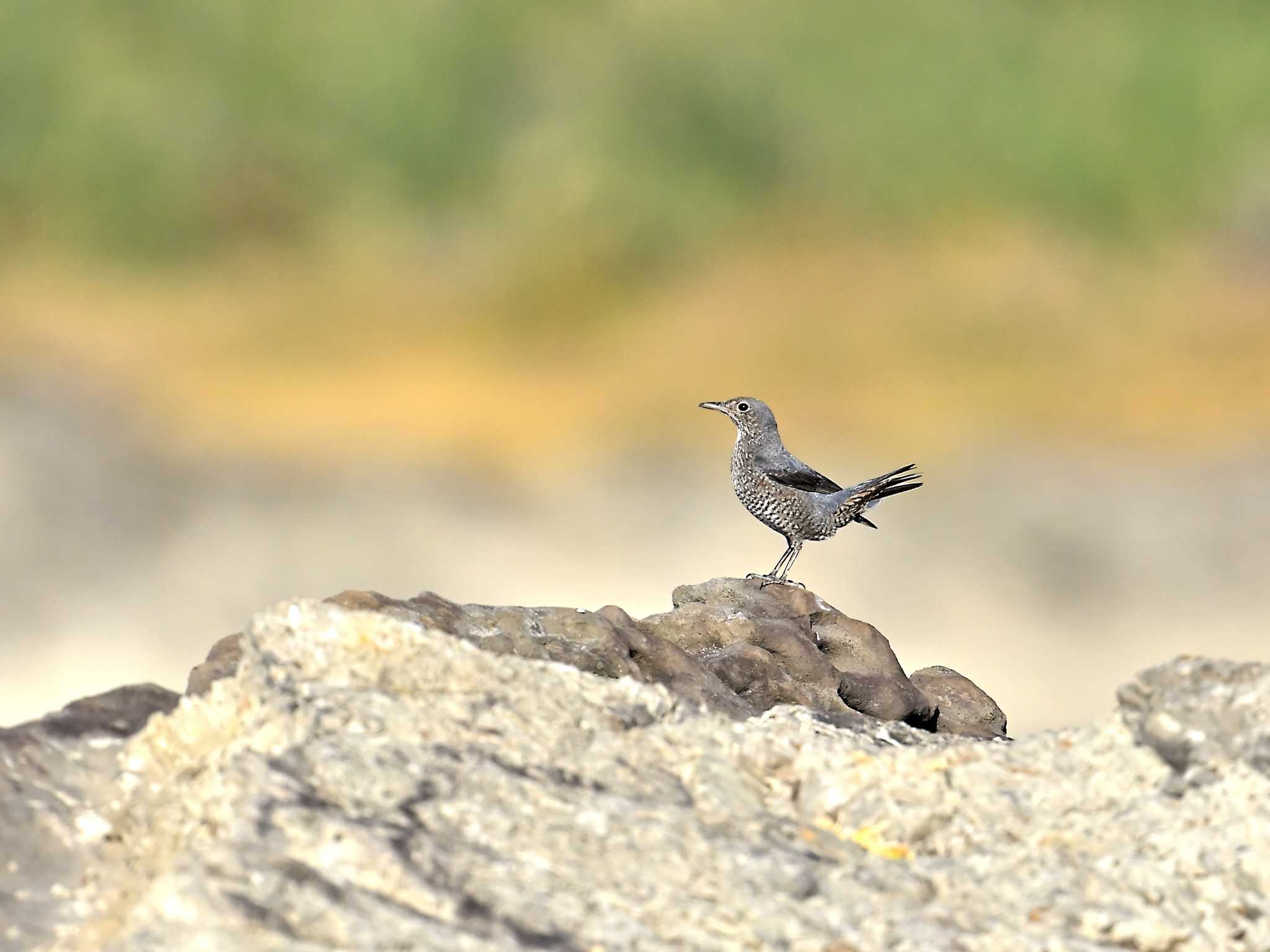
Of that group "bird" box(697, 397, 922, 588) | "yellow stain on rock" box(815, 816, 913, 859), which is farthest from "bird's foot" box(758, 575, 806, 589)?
"yellow stain on rock" box(815, 816, 913, 859)

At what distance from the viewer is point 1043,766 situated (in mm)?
5359

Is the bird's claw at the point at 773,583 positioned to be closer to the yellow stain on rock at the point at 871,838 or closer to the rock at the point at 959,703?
the rock at the point at 959,703

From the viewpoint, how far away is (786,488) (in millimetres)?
12852

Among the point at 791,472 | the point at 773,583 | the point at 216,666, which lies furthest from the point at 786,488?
the point at 216,666

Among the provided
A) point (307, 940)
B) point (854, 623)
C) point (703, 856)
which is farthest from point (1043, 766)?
point (854, 623)

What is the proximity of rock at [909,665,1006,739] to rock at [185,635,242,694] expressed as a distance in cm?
377

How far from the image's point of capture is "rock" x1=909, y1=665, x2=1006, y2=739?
8531mm

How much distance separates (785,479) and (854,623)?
3714 mm

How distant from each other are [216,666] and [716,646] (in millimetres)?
2914

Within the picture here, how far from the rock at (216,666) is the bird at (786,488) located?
644 centimetres

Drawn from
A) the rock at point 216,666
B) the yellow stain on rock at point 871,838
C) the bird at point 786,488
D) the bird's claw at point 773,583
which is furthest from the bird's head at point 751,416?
the yellow stain on rock at point 871,838

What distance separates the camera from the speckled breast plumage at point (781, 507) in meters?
12.8

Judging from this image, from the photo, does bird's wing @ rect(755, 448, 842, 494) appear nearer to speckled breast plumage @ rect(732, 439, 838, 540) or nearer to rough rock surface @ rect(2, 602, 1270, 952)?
speckled breast plumage @ rect(732, 439, 838, 540)

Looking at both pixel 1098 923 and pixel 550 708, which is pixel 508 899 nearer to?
pixel 550 708
